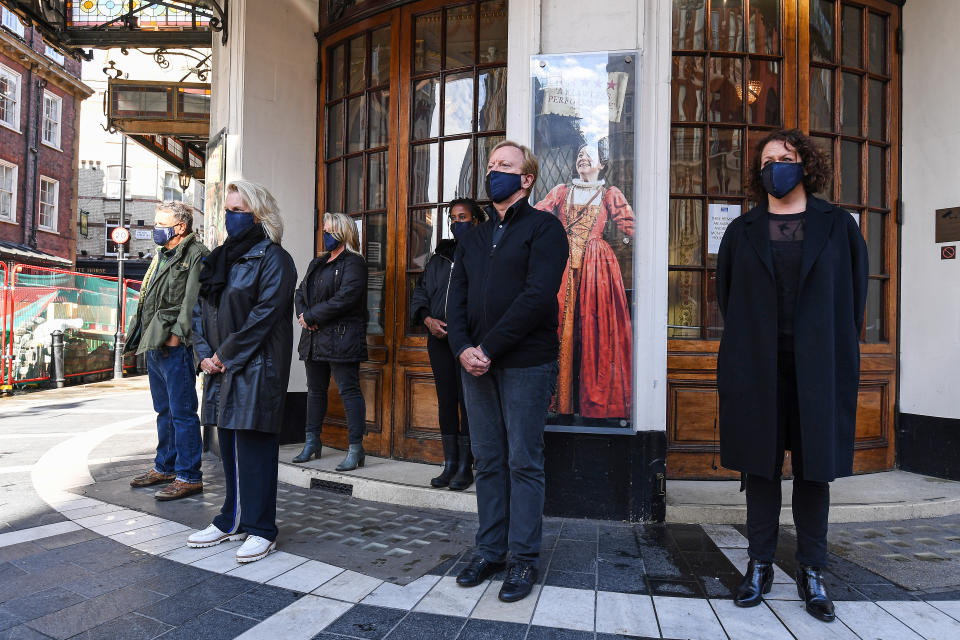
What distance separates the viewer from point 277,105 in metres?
6.06

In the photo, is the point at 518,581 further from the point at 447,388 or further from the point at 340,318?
the point at 340,318

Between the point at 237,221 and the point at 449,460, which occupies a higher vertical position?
the point at 237,221

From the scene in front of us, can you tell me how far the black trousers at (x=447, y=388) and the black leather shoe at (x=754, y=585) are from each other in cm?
224

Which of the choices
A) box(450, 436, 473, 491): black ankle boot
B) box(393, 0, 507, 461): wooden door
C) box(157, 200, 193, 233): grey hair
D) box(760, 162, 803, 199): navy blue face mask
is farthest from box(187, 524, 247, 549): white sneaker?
box(760, 162, 803, 199): navy blue face mask

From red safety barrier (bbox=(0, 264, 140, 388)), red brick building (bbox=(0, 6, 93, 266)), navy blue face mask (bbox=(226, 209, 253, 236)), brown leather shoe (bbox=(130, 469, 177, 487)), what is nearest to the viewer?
navy blue face mask (bbox=(226, 209, 253, 236))

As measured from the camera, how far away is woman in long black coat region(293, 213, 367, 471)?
5.02m

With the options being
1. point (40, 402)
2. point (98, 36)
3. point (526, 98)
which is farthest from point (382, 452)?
point (40, 402)

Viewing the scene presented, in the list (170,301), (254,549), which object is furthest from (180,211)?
(254,549)

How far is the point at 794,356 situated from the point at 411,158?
3.70 meters

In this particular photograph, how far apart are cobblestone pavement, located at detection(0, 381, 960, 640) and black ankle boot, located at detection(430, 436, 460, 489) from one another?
0.28 meters

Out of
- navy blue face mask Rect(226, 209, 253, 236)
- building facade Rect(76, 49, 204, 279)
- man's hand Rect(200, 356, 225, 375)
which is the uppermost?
building facade Rect(76, 49, 204, 279)

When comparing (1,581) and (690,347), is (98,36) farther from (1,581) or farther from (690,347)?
(690,347)

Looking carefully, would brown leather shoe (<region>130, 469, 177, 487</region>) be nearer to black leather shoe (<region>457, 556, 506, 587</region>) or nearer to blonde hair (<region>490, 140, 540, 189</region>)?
black leather shoe (<region>457, 556, 506, 587</region>)

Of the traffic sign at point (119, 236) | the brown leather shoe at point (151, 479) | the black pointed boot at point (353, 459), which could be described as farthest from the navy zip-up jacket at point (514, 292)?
the traffic sign at point (119, 236)
